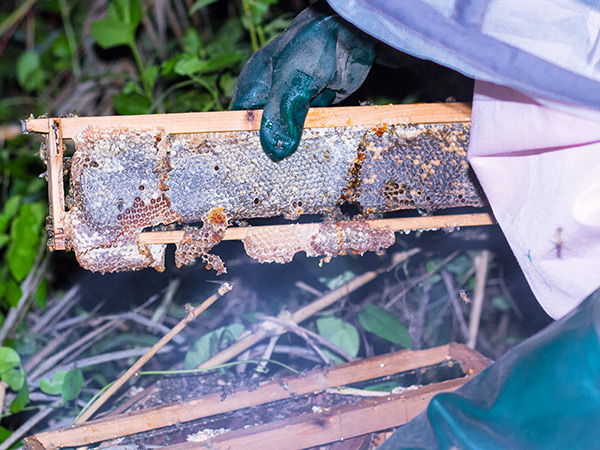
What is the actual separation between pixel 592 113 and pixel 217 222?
798 millimetres

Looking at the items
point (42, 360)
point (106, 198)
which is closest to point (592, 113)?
point (106, 198)

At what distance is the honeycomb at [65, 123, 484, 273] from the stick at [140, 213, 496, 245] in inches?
0.7

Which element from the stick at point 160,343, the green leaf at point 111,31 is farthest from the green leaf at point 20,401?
the green leaf at point 111,31

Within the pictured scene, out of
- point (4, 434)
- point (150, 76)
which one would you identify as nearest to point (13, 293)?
point (4, 434)

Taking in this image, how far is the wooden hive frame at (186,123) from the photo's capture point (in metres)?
1.16

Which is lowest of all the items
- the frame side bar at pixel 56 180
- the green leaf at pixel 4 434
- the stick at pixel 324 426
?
the green leaf at pixel 4 434

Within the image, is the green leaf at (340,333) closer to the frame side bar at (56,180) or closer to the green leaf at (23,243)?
the frame side bar at (56,180)

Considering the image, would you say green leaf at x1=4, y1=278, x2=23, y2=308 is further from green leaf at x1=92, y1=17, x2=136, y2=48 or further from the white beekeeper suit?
the white beekeeper suit

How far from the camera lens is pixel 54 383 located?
1.70 metres

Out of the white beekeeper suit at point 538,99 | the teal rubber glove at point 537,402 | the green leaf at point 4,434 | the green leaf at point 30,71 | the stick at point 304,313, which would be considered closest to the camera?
the teal rubber glove at point 537,402

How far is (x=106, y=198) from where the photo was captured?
1172 millimetres

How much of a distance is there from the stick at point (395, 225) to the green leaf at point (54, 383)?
2.60ft

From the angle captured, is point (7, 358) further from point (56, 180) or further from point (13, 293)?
point (56, 180)

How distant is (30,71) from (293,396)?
2.85 m
